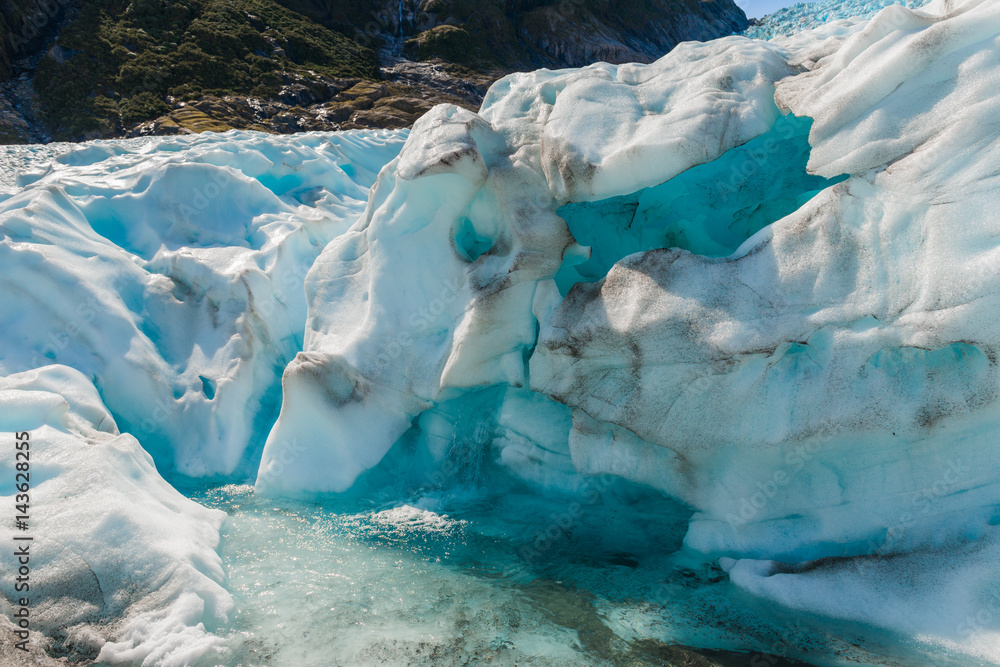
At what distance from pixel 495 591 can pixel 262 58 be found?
41.6m

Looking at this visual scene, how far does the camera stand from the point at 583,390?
4891 millimetres

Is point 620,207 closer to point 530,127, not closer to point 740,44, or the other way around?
point 530,127

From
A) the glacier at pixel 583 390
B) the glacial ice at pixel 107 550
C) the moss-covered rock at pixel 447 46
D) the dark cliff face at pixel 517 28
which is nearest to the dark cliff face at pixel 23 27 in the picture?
the dark cliff face at pixel 517 28

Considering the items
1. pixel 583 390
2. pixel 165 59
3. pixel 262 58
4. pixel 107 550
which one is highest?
pixel 262 58

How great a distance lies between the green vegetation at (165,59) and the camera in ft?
101

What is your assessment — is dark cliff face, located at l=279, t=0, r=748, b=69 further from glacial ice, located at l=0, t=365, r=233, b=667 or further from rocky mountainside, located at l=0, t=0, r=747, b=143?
glacial ice, located at l=0, t=365, r=233, b=667

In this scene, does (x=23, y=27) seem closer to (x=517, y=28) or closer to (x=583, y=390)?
(x=517, y=28)

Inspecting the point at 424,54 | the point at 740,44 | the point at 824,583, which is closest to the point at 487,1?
the point at 424,54

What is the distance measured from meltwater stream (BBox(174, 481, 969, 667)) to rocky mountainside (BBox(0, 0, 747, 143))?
96.1 feet

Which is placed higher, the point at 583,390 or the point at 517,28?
the point at 517,28

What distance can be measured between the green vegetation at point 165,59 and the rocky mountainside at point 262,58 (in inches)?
3.3

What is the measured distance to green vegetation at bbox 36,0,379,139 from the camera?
30.9 meters

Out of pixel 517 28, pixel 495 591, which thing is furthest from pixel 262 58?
pixel 495 591
